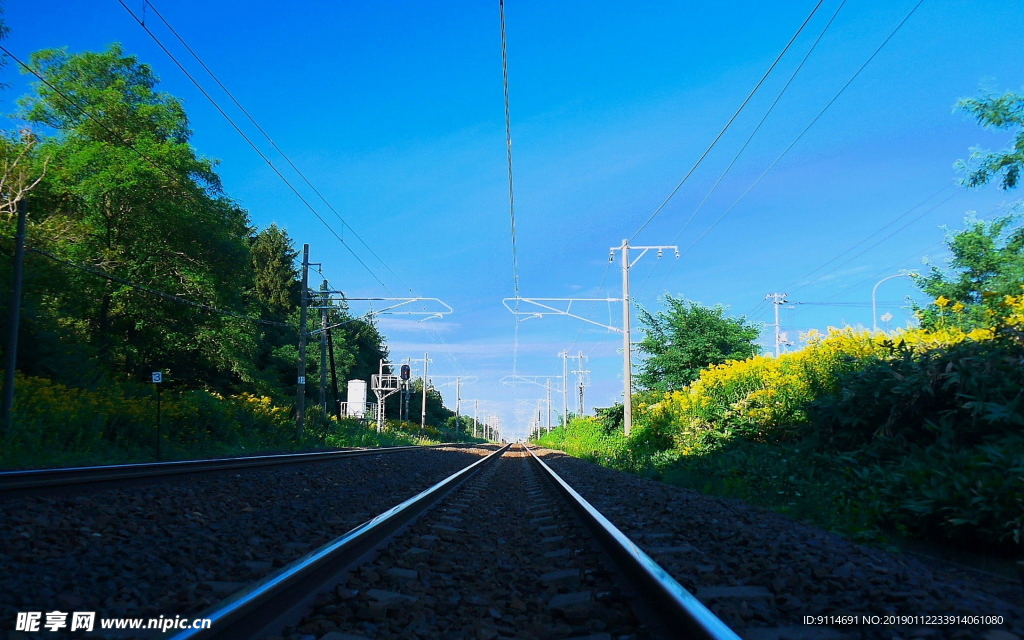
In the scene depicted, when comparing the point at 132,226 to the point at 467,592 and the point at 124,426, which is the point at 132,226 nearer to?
the point at 124,426

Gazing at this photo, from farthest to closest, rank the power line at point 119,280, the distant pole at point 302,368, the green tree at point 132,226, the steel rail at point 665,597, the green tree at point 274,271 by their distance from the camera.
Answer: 1. the green tree at point 274,271
2. the distant pole at point 302,368
3. the green tree at point 132,226
4. the power line at point 119,280
5. the steel rail at point 665,597

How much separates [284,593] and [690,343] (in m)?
24.5

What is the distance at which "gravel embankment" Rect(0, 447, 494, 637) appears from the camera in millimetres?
3795

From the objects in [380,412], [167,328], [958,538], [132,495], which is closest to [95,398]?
[167,328]

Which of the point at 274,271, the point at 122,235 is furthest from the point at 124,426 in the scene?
the point at 274,271

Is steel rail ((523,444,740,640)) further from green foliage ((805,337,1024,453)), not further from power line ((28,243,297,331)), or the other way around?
power line ((28,243,297,331))

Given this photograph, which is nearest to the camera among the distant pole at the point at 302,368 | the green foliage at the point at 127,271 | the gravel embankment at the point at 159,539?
the gravel embankment at the point at 159,539

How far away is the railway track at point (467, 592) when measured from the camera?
3.20m

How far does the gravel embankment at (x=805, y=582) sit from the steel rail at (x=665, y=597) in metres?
0.29

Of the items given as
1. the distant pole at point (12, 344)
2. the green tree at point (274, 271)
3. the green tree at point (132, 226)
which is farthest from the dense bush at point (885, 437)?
the green tree at point (274, 271)

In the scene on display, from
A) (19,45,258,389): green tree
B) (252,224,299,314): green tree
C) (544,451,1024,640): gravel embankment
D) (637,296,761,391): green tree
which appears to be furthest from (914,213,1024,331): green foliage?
(252,224,299,314): green tree

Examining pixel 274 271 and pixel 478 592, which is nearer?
pixel 478 592

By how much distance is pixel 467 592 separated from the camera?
4227 mm

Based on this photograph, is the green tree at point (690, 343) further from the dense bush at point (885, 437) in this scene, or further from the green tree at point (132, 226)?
the green tree at point (132, 226)
